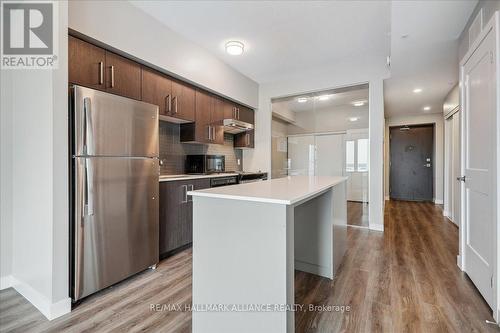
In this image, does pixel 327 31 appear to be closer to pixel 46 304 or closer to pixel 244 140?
pixel 244 140

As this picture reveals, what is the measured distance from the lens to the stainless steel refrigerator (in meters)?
1.84

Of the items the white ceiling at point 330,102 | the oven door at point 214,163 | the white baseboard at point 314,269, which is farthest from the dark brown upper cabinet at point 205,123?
the white baseboard at point 314,269

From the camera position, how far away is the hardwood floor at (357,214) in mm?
4164

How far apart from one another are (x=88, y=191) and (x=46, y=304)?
0.83 m

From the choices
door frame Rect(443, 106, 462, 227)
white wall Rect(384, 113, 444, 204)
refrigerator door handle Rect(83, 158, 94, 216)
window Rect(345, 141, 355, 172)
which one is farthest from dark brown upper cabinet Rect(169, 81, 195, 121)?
white wall Rect(384, 113, 444, 204)

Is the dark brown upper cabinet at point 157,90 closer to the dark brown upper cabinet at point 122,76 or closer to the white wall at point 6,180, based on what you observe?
the dark brown upper cabinet at point 122,76

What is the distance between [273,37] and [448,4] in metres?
1.81

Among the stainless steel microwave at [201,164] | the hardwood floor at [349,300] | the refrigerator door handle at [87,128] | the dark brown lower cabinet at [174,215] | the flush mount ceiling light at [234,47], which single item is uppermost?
the flush mount ceiling light at [234,47]

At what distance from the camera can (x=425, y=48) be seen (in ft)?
9.72

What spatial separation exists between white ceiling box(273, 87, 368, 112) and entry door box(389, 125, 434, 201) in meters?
3.70

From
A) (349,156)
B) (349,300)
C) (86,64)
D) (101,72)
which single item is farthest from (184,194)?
(349,156)

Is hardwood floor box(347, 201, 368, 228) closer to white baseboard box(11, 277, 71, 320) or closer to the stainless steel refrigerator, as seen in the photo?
the stainless steel refrigerator

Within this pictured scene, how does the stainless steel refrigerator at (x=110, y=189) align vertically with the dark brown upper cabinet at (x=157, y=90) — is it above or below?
below

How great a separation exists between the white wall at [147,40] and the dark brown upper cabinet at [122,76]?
0.37 feet
